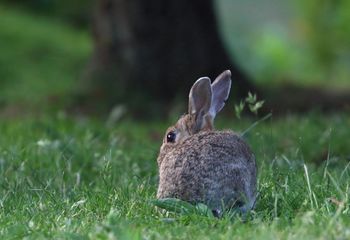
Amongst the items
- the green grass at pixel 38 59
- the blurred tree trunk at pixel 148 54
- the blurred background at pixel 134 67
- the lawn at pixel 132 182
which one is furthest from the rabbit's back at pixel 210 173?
the green grass at pixel 38 59

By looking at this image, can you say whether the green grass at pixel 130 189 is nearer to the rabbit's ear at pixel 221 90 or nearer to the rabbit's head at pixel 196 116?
the rabbit's head at pixel 196 116

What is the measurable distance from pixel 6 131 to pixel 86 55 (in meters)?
7.24

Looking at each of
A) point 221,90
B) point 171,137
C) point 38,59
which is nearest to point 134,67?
point 38,59

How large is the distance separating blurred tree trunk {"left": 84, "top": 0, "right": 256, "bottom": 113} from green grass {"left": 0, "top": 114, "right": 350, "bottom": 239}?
9.08ft

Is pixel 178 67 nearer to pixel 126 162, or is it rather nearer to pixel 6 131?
pixel 6 131

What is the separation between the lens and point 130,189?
20.9 feet

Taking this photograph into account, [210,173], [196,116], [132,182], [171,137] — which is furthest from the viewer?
[132,182]

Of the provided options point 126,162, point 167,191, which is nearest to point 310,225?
point 167,191

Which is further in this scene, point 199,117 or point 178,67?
point 178,67

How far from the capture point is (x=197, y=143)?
5.70m

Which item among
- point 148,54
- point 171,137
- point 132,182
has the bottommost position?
point 148,54

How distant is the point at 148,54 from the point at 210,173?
24.5 ft

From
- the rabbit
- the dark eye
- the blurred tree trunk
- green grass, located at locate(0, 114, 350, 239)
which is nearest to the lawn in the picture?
green grass, located at locate(0, 114, 350, 239)

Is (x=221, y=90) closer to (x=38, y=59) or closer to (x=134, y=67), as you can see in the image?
(x=134, y=67)
